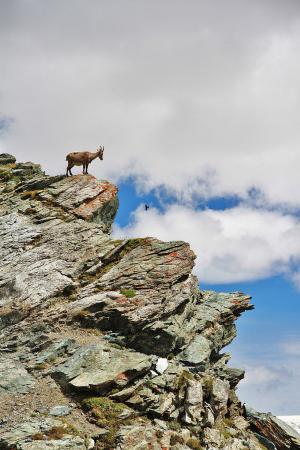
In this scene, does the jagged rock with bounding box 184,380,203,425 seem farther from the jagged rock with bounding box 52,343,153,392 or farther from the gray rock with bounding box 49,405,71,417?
the gray rock with bounding box 49,405,71,417

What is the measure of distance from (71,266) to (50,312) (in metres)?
4.98

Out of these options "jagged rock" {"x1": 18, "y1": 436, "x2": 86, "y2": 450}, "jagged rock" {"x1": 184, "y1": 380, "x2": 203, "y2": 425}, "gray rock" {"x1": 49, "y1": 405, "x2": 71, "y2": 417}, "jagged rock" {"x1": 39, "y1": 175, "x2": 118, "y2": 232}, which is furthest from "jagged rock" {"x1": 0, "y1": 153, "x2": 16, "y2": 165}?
"jagged rock" {"x1": 18, "y1": 436, "x2": 86, "y2": 450}

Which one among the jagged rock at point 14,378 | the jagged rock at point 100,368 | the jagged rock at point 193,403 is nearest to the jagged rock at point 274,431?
the jagged rock at point 193,403

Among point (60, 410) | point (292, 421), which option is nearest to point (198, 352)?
point (60, 410)

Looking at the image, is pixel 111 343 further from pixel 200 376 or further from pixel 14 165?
pixel 14 165

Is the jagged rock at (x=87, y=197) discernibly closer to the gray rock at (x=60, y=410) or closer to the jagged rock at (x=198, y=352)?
the jagged rock at (x=198, y=352)

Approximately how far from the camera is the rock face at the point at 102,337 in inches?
920

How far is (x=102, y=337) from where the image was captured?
103 feet

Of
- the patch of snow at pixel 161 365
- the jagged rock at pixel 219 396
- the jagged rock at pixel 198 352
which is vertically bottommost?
the jagged rock at pixel 219 396

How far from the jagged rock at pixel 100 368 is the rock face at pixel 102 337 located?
0.21 ft

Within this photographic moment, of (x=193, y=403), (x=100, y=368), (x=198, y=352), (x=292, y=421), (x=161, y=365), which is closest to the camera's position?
(x=193, y=403)

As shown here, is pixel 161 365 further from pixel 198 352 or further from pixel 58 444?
pixel 58 444

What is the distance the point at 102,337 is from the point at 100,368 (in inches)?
198

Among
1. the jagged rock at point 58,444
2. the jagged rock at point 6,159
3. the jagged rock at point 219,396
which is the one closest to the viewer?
the jagged rock at point 58,444
